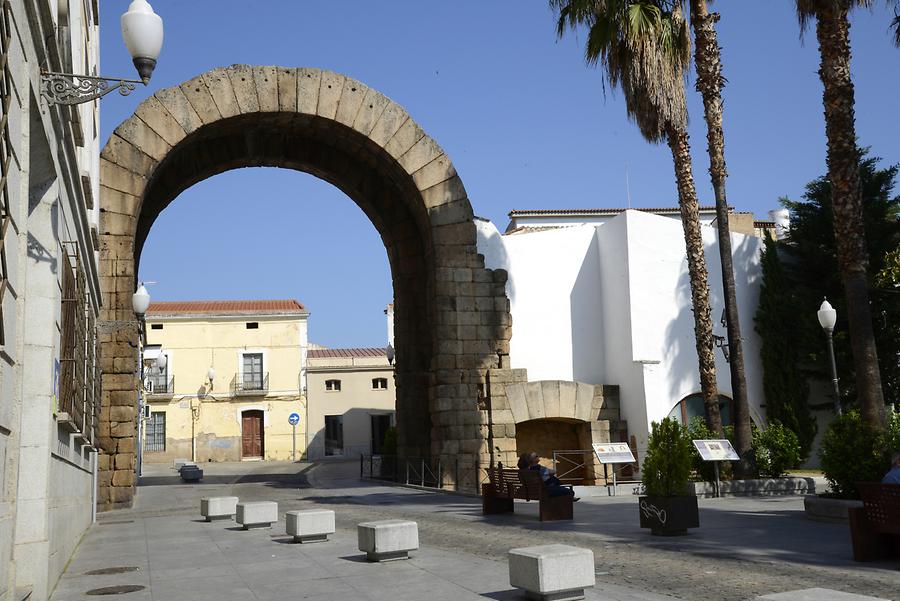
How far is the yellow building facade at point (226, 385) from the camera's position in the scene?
42.8m

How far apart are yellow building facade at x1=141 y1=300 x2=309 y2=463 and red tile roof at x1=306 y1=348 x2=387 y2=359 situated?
2.16 m

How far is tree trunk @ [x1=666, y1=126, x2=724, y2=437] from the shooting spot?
17094 millimetres

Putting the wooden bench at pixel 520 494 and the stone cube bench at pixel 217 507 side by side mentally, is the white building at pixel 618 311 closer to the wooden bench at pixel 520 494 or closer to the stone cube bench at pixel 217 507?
the wooden bench at pixel 520 494

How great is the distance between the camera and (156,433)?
42719 mm

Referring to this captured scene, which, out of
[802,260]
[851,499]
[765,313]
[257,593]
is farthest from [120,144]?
[802,260]

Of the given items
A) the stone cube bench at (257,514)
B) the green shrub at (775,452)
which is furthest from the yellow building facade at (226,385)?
the stone cube bench at (257,514)

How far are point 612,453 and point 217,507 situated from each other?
7479mm

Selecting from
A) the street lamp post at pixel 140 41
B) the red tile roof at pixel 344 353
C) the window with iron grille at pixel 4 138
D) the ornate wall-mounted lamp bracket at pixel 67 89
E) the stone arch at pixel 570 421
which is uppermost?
the red tile roof at pixel 344 353

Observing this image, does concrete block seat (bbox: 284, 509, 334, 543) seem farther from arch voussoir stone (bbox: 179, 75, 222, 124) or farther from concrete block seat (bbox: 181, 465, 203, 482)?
concrete block seat (bbox: 181, 465, 203, 482)

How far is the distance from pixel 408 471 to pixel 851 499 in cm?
1246

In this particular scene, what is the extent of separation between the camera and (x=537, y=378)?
22.2 meters

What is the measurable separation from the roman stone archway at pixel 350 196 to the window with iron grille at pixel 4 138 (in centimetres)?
1314

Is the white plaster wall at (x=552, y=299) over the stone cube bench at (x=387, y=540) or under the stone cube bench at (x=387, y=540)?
over

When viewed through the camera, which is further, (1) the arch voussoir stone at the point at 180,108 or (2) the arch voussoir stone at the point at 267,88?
(2) the arch voussoir stone at the point at 267,88
